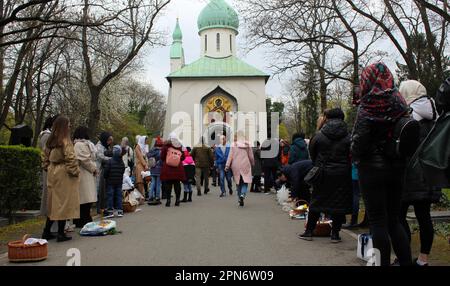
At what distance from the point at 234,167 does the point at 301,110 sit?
40085 mm

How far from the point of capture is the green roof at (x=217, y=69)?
2141 inches

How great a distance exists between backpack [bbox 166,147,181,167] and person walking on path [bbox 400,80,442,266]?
27.0 ft

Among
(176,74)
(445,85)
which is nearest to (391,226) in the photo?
(445,85)

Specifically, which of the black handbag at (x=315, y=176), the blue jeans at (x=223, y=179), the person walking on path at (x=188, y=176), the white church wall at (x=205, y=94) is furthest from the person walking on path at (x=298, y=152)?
the white church wall at (x=205, y=94)

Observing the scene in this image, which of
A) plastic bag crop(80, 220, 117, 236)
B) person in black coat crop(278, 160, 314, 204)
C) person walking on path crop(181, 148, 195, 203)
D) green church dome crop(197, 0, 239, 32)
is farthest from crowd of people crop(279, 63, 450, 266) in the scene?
green church dome crop(197, 0, 239, 32)

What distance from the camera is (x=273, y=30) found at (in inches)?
846

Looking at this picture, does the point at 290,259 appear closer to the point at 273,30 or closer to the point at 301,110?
the point at 273,30

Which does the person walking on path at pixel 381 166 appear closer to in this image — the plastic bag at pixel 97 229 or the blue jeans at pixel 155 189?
the plastic bag at pixel 97 229

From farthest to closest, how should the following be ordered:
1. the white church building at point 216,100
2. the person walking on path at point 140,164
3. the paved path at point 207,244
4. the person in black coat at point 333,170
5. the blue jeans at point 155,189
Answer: the white church building at point 216,100, the person walking on path at point 140,164, the blue jeans at point 155,189, the person in black coat at point 333,170, the paved path at point 207,244

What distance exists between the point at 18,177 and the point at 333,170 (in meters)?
7.41

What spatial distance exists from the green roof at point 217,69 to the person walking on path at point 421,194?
4814 cm

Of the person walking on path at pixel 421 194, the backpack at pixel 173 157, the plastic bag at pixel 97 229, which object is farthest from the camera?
the backpack at pixel 173 157

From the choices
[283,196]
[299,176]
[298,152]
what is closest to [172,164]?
[283,196]
